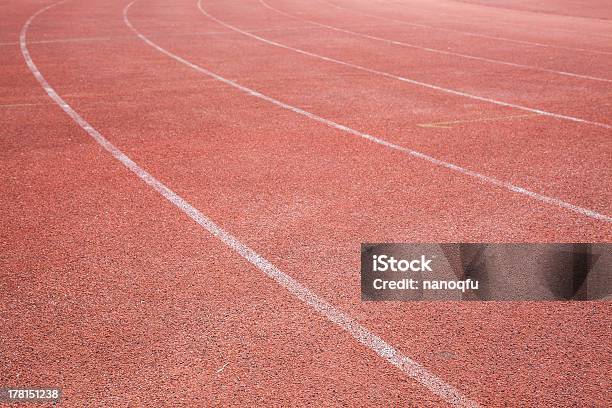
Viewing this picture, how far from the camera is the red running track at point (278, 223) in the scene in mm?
4211

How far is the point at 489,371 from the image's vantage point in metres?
4.22

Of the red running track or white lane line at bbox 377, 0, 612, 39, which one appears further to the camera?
white lane line at bbox 377, 0, 612, 39

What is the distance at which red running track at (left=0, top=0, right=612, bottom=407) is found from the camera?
13.8ft

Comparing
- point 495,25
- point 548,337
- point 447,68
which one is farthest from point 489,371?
point 495,25

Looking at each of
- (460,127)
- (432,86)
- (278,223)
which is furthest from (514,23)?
(278,223)

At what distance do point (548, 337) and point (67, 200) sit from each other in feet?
14.6

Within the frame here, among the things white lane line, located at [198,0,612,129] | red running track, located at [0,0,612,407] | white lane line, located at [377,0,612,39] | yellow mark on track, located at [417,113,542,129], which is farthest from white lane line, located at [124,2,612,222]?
white lane line, located at [377,0,612,39]

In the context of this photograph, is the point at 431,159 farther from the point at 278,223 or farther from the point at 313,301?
the point at 313,301

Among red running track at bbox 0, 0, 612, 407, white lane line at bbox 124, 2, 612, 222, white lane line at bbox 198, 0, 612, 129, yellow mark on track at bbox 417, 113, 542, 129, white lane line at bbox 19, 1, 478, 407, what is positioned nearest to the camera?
white lane line at bbox 19, 1, 478, 407

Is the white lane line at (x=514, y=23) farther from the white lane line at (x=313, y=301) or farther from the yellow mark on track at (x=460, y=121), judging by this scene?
the white lane line at (x=313, y=301)

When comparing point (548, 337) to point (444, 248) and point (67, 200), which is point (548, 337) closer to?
point (444, 248)

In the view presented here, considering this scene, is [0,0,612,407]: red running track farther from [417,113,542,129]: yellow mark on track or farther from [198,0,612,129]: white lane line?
[198,0,612,129]: white lane line

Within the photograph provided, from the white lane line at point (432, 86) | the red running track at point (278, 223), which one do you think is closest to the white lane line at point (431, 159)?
the red running track at point (278, 223)

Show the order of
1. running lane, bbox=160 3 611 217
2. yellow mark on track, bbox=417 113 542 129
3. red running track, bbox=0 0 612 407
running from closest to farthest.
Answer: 1. red running track, bbox=0 0 612 407
2. running lane, bbox=160 3 611 217
3. yellow mark on track, bbox=417 113 542 129
